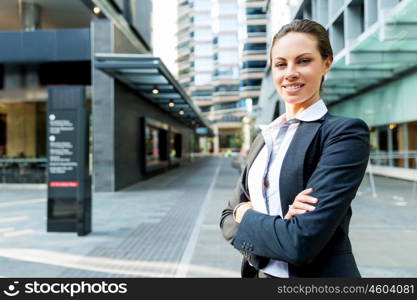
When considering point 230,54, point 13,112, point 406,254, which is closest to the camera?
point 406,254

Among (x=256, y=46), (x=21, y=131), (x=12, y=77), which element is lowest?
(x=21, y=131)

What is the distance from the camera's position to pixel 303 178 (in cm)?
131

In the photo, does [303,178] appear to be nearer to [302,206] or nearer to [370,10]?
[302,206]

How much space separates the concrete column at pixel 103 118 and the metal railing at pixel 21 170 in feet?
13.4

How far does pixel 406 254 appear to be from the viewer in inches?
185

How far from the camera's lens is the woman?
4.01 ft

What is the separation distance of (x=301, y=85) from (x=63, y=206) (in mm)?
7118

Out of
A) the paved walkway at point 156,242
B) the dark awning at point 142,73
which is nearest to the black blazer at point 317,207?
the paved walkway at point 156,242

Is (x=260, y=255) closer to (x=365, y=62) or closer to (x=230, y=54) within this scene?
(x=365, y=62)

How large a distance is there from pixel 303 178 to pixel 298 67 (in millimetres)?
411

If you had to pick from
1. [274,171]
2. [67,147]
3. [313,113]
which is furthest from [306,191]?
[67,147]

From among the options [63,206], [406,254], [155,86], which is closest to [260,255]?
[406,254]

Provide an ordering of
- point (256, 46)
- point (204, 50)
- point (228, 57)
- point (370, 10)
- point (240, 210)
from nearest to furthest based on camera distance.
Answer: point (240, 210) → point (370, 10) → point (256, 46) → point (228, 57) → point (204, 50)

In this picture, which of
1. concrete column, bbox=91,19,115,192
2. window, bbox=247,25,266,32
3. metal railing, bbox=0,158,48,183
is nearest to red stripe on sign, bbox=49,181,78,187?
concrete column, bbox=91,19,115,192
